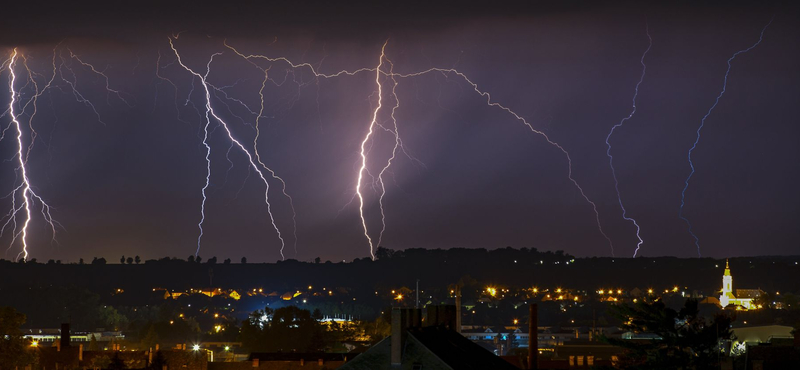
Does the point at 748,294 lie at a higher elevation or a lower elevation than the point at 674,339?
higher

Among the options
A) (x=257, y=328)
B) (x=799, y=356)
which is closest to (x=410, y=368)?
(x=799, y=356)

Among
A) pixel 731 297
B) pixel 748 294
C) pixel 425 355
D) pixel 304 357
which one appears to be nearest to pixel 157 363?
pixel 304 357

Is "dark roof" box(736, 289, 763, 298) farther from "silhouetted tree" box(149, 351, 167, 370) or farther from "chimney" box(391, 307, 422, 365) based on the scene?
"chimney" box(391, 307, 422, 365)

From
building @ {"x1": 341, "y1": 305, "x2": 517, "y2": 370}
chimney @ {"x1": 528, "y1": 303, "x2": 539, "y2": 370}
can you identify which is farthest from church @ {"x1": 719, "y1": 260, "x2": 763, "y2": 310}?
building @ {"x1": 341, "y1": 305, "x2": 517, "y2": 370}

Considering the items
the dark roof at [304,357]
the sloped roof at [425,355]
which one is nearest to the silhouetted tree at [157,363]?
the dark roof at [304,357]

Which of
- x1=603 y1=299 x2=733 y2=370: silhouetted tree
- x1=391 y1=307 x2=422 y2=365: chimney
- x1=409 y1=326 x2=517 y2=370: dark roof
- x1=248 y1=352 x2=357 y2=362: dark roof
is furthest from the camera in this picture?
x1=248 y1=352 x2=357 y2=362: dark roof

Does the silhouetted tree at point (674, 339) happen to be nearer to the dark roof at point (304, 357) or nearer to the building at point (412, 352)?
the building at point (412, 352)

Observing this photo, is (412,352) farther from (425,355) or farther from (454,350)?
(454,350)

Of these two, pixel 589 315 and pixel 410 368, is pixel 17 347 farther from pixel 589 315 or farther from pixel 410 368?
pixel 589 315
